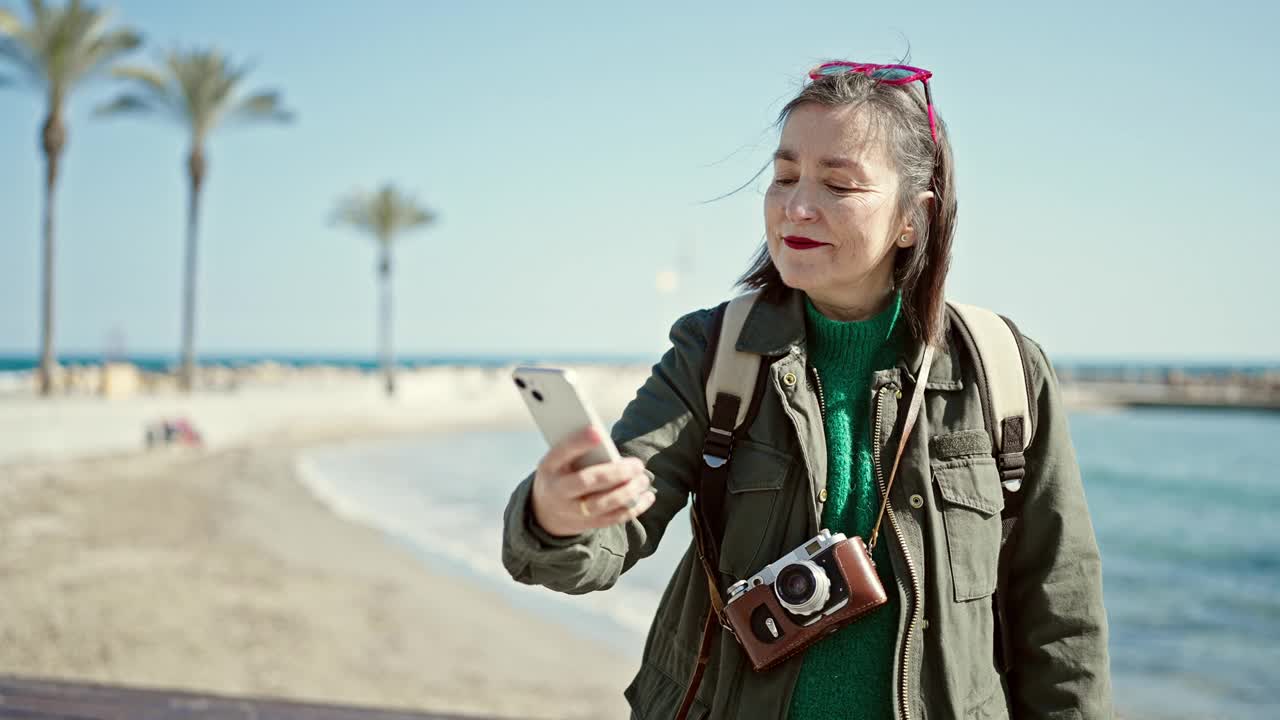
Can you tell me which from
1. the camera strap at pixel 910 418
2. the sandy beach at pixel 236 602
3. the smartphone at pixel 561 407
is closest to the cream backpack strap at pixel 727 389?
the camera strap at pixel 910 418

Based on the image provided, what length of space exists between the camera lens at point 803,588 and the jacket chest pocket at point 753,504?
6cm

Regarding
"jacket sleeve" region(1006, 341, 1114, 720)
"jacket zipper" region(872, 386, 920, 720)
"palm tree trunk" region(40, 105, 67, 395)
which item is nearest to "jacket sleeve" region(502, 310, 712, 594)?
"jacket zipper" region(872, 386, 920, 720)

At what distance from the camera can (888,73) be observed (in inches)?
59.4

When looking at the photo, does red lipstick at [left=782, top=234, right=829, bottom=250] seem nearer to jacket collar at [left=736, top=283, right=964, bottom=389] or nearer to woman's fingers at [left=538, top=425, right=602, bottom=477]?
jacket collar at [left=736, top=283, right=964, bottom=389]

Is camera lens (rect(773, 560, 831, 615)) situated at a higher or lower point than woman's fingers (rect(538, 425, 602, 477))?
lower

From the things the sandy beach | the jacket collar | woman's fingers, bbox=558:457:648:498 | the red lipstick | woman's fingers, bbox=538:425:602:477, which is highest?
the red lipstick

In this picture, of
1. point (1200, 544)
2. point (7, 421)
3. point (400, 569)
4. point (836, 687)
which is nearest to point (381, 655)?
point (400, 569)

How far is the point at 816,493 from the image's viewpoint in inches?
56.3

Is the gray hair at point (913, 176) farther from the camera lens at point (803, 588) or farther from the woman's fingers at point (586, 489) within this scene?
the woman's fingers at point (586, 489)

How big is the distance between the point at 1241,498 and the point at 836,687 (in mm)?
24437

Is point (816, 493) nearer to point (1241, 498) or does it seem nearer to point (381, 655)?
point (381, 655)

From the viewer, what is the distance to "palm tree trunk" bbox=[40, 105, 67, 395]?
1956cm

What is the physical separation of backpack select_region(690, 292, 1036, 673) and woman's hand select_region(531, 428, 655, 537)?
11.4 inches

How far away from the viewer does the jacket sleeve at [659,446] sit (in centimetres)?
129
